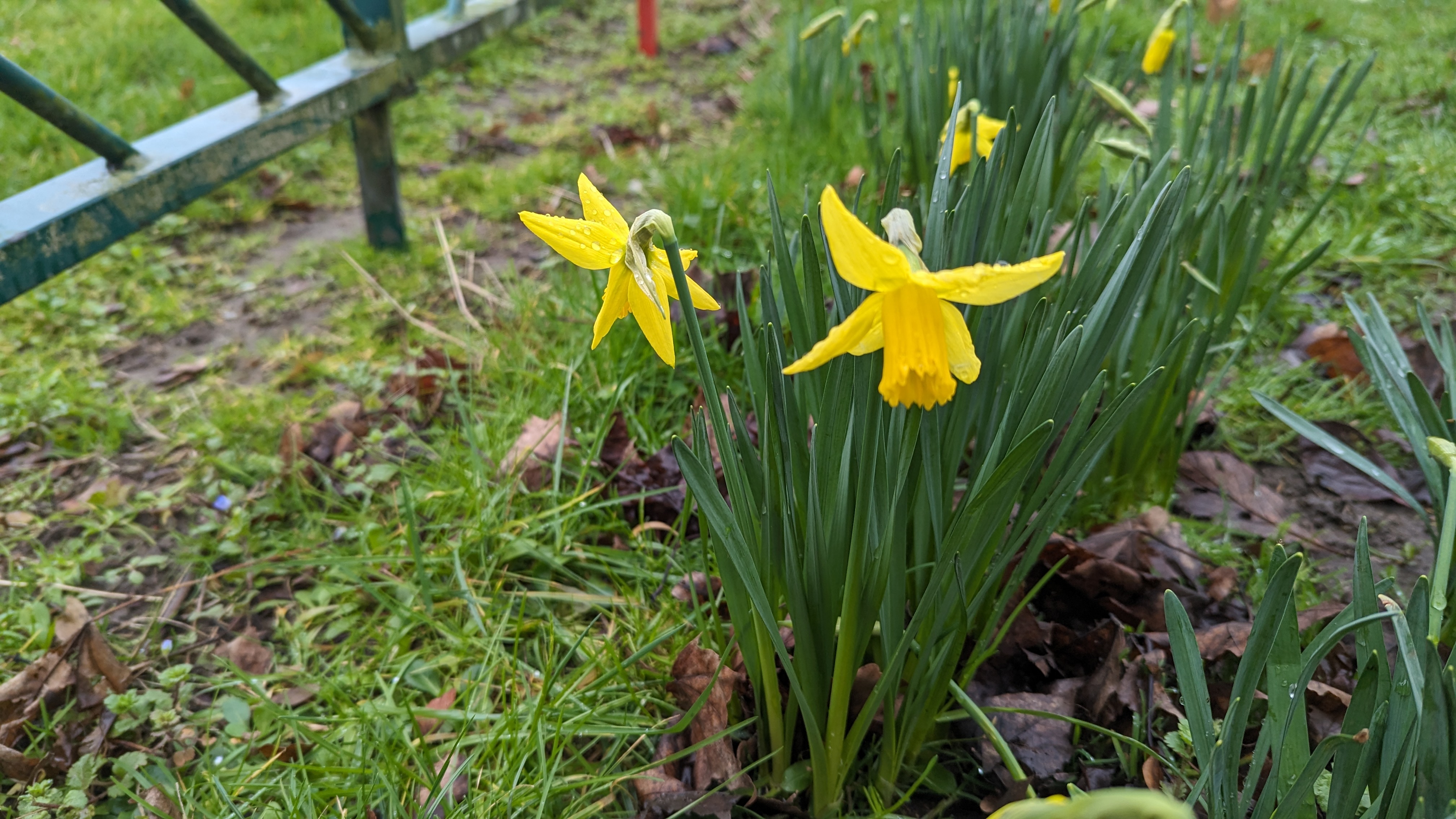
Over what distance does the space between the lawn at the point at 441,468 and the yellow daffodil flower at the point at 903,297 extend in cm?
17

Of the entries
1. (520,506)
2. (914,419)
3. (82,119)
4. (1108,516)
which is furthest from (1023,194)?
(82,119)

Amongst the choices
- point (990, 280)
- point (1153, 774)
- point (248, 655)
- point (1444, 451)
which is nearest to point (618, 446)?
point (248, 655)

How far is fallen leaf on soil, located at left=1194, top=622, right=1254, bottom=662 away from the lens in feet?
3.91

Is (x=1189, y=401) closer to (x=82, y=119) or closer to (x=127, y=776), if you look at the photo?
(x=127, y=776)

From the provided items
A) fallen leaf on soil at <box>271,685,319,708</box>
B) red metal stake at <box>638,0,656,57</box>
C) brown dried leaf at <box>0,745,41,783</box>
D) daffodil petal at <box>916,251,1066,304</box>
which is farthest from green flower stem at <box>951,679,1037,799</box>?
red metal stake at <box>638,0,656,57</box>

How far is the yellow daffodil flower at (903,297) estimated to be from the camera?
25.6 inches

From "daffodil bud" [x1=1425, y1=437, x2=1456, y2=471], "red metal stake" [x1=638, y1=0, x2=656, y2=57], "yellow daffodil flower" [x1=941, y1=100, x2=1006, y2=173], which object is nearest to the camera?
"daffodil bud" [x1=1425, y1=437, x2=1456, y2=471]

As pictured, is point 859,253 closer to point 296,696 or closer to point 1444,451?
point 1444,451

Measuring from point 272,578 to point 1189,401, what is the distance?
1856mm

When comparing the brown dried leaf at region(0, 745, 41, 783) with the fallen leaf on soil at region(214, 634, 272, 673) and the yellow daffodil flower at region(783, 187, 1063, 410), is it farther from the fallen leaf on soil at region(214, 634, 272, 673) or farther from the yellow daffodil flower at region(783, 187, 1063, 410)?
the yellow daffodil flower at region(783, 187, 1063, 410)

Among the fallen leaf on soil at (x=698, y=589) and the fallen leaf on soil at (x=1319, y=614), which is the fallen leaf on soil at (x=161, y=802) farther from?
the fallen leaf on soil at (x=1319, y=614)

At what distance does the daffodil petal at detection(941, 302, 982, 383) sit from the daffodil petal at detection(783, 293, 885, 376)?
0.21ft

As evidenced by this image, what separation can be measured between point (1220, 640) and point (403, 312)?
1.99 metres

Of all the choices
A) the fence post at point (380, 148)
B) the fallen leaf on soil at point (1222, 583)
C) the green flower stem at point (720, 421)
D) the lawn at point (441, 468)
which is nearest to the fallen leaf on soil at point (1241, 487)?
the lawn at point (441, 468)
